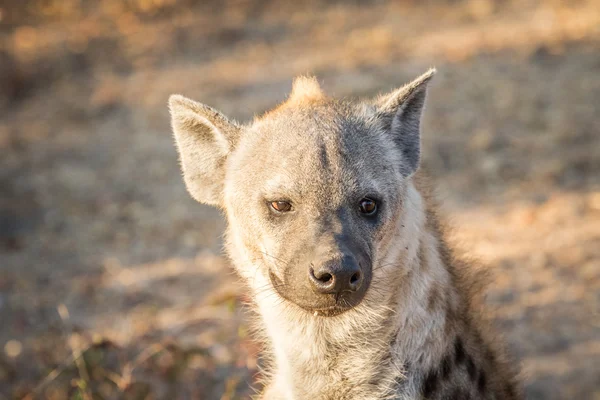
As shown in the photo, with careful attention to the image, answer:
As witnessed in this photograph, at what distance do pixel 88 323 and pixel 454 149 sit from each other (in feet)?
9.26

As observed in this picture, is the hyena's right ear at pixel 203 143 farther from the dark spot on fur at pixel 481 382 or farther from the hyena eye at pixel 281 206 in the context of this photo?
the dark spot on fur at pixel 481 382

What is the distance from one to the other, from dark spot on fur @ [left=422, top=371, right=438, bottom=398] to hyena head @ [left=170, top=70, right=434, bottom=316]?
0.32 metres

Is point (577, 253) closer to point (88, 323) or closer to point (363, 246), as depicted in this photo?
point (363, 246)

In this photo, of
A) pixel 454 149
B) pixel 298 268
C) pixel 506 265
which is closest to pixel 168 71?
pixel 454 149

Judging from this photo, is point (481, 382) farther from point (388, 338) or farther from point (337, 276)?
point (337, 276)

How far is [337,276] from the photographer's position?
2.21 m

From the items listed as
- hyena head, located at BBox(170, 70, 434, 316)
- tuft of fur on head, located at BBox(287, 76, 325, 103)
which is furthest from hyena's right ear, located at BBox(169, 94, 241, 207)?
tuft of fur on head, located at BBox(287, 76, 325, 103)

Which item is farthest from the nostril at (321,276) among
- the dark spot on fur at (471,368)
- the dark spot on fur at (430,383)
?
the dark spot on fur at (471,368)

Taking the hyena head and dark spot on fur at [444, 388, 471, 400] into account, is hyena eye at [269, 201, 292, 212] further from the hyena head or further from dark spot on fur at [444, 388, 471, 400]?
dark spot on fur at [444, 388, 471, 400]

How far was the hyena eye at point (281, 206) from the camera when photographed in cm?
247

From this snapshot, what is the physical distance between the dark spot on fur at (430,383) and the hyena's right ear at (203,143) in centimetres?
97

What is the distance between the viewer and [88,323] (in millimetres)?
4293

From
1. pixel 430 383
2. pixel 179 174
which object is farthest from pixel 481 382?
pixel 179 174

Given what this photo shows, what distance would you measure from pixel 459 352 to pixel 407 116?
85 centimetres
